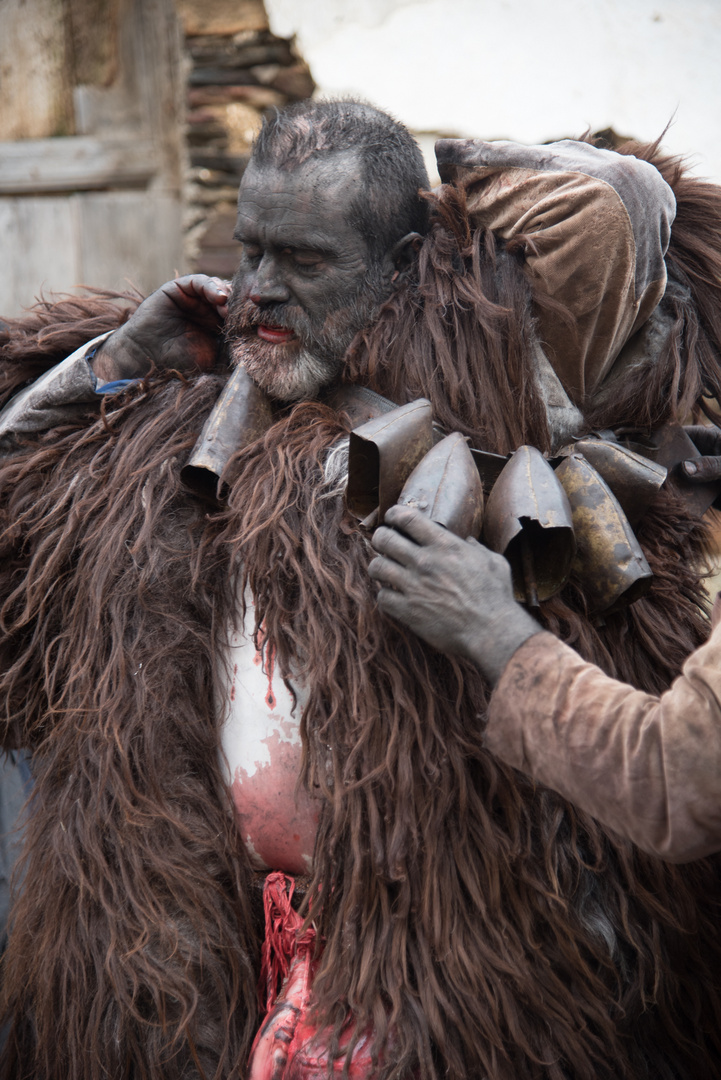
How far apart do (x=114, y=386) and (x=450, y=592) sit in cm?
72

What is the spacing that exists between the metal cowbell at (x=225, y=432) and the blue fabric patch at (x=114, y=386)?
6.9 inches

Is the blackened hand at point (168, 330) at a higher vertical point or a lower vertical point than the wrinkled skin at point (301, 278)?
lower

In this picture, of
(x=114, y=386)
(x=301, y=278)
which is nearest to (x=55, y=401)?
(x=114, y=386)

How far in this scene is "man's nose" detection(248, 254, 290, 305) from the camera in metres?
1.39

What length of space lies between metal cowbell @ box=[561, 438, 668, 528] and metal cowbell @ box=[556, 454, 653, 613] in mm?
52

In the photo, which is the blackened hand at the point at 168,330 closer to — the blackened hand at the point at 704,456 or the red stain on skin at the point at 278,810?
the red stain on skin at the point at 278,810

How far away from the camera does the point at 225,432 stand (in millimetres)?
1368

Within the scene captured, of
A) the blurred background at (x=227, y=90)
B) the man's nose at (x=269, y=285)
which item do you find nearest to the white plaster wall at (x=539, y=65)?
the blurred background at (x=227, y=90)

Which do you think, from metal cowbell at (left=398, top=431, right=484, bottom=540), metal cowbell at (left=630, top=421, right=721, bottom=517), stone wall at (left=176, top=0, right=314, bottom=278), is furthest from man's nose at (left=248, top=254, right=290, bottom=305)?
stone wall at (left=176, top=0, right=314, bottom=278)

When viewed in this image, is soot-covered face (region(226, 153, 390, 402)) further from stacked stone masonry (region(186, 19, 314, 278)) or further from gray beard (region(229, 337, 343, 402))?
stacked stone masonry (region(186, 19, 314, 278))

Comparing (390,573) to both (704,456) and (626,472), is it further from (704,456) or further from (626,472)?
(704,456)

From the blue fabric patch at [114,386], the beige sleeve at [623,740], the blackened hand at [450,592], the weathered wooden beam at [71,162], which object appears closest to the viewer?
the beige sleeve at [623,740]

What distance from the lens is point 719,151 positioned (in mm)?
2756

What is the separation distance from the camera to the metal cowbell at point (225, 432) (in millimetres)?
1337
